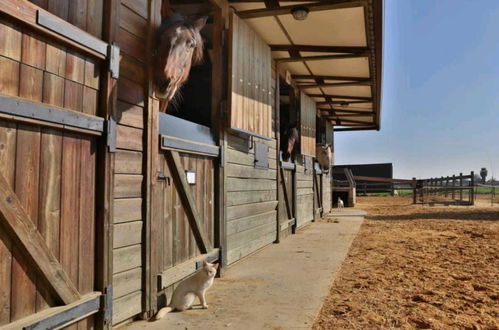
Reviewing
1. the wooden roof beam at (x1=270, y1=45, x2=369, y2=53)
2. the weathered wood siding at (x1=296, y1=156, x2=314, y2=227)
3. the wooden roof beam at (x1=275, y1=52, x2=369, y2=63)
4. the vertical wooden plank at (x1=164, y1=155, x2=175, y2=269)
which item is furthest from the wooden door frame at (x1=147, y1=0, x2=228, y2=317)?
the weathered wood siding at (x1=296, y1=156, x2=314, y2=227)

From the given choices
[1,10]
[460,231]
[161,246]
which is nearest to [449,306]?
[161,246]

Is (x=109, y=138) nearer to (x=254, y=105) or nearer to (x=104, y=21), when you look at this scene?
(x=104, y=21)

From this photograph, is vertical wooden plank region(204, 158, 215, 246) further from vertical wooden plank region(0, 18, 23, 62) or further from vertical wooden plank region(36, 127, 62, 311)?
vertical wooden plank region(0, 18, 23, 62)

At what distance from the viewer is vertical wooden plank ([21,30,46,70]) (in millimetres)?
2192

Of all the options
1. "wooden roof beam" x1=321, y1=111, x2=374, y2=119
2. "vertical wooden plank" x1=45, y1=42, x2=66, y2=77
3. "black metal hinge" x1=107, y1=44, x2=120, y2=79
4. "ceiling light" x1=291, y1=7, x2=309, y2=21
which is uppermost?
"wooden roof beam" x1=321, y1=111, x2=374, y2=119

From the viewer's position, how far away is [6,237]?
207 cm

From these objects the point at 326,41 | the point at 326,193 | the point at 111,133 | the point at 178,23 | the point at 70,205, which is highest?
the point at 326,41

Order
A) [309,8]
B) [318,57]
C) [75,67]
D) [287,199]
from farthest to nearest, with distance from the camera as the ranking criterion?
1. [287,199]
2. [318,57]
3. [309,8]
4. [75,67]

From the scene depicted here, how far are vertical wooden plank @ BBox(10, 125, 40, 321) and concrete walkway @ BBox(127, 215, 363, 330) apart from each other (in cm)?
102

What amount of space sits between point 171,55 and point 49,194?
58.8 inches

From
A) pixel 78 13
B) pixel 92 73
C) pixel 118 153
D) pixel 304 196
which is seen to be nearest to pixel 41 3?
pixel 78 13

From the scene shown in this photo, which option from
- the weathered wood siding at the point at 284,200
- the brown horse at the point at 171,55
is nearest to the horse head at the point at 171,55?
the brown horse at the point at 171,55

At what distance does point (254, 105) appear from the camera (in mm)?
5781

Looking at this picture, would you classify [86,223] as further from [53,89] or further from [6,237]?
[53,89]
